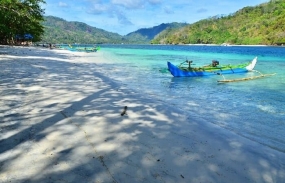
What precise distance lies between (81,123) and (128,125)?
1152mm

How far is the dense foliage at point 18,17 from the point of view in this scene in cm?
2154

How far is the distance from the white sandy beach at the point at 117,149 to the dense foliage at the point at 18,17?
16.0 meters

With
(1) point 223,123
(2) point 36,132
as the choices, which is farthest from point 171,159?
(1) point 223,123

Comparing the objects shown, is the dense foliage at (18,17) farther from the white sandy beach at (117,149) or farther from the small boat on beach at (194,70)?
the white sandy beach at (117,149)

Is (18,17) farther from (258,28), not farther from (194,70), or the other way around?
(258,28)

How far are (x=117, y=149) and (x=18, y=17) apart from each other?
2479 centimetres

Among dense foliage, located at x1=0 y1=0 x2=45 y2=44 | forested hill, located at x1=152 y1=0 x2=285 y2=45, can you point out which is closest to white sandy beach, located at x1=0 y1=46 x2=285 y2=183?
dense foliage, located at x1=0 y1=0 x2=45 y2=44

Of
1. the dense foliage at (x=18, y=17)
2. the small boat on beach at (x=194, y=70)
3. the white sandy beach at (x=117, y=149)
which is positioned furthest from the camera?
the dense foliage at (x=18, y=17)

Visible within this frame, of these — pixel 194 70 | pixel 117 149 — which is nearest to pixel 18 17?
pixel 194 70

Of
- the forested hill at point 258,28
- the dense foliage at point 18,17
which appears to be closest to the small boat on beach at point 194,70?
the dense foliage at point 18,17

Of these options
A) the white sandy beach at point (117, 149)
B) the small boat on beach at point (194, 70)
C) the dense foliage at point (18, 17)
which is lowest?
the small boat on beach at point (194, 70)

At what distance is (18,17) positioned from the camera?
24094 millimetres

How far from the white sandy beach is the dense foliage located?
1604cm

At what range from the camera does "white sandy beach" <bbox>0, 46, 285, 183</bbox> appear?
3609 millimetres
